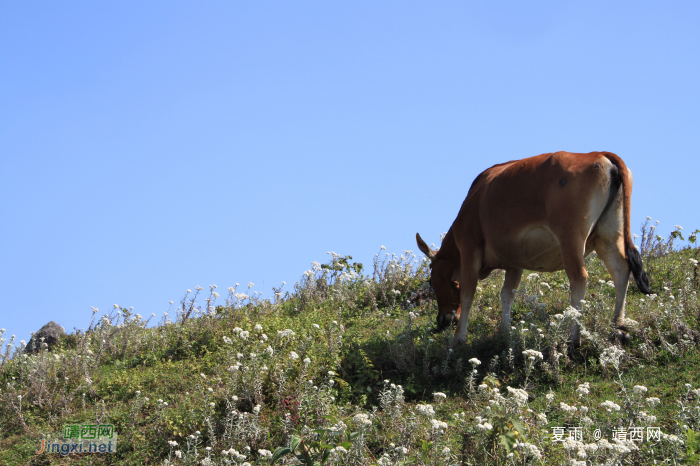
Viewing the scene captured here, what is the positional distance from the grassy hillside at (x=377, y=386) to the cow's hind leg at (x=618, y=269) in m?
0.18

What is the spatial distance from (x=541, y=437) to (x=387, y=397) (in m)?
1.61

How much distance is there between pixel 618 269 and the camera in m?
7.55

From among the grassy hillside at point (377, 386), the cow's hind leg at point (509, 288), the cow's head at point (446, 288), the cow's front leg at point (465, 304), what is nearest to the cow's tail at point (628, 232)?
the grassy hillside at point (377, 386)

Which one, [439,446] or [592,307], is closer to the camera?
[439,446]

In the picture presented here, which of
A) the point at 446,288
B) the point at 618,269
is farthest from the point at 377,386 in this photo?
the point at 618,269

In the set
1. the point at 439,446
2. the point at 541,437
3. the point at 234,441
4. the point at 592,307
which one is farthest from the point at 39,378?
the point at 592,307

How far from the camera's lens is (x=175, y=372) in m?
8.59

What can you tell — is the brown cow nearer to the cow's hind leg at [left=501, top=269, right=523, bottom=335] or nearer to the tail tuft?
the tail tuft

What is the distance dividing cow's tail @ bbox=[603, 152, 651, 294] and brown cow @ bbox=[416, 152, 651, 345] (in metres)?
0.01

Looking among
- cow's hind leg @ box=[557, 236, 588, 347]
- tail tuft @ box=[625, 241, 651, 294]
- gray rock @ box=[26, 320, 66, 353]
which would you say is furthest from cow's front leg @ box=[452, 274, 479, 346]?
gray rock @ box=[26, 320, 66, 353]

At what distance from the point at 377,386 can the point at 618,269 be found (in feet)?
11.0

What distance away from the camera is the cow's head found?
30.9ft

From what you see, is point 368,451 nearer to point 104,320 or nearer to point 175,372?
point 175,372

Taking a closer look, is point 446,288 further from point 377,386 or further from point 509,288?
point 377,386
